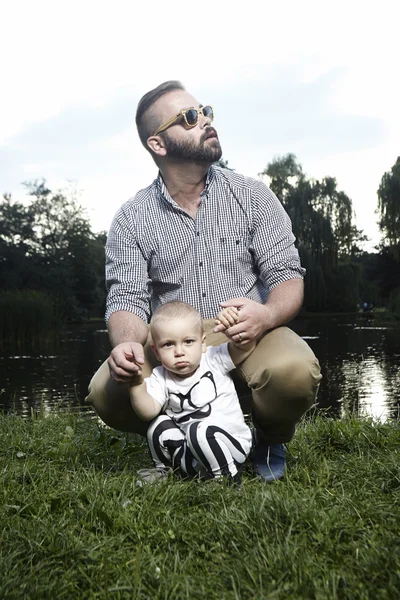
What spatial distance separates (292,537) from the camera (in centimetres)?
194

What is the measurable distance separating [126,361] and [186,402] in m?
0.29

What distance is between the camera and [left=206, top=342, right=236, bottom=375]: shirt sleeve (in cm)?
275

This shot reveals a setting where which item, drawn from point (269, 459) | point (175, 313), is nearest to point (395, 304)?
point (269, 459)

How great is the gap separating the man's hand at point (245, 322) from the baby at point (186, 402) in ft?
0.07

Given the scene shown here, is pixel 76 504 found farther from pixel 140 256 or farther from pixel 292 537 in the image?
pixel 140 256

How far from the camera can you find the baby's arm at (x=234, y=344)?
262cm

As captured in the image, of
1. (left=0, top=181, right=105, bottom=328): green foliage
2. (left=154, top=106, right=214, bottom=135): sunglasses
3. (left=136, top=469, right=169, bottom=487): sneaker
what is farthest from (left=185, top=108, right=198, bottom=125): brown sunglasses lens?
(left=0, top=181, right=105, bottom=328): green foliage

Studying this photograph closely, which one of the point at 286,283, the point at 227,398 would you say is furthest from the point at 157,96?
the point at 227,398

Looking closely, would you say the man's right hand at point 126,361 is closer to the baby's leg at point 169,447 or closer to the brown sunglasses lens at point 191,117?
the baby's leg at point 169,447

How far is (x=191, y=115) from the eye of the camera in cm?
316

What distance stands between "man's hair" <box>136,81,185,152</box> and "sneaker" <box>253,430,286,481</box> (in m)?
1.48

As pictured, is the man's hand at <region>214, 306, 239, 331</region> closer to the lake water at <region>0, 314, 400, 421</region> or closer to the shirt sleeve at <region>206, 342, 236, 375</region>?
the shirt sleeve at <region>206, 342, 236, 375</region>

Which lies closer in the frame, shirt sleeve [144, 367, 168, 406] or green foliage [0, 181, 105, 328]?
shirt sleeve [144, 367, 168, 406]

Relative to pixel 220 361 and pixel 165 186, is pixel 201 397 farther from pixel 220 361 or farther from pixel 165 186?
pixel 165 186
